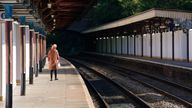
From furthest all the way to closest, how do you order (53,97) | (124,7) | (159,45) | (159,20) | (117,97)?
(124,7), (159,45), (159,20), (117,97), (53,97)

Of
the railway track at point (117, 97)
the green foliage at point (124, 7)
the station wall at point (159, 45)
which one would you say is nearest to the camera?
the railway track at point (117, 97)

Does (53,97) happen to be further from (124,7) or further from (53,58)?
(124,7)

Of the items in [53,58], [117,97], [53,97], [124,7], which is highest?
[124,7]

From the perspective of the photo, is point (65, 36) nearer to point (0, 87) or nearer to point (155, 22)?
point (155, 22)

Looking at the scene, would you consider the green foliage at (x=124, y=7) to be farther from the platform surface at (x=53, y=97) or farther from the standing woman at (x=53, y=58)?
the platform surface at (x=53, y=97)

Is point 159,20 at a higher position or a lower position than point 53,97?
higher

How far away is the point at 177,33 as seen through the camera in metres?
42.1

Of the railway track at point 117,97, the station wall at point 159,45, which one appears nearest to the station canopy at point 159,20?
the station wall at point 159,45

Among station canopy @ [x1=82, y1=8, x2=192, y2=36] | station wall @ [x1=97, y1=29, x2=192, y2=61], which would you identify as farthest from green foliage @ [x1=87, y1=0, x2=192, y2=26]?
station canopy @ [x1=82, y1=8, x2=192, y2=36]

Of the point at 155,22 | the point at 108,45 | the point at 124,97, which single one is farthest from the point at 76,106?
the point at 108,45

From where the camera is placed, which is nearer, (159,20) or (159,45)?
(159,20)

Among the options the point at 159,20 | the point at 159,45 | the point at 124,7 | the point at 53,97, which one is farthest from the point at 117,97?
the point at 124,7

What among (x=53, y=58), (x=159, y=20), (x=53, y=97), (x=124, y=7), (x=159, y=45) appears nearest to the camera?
(x=53, y=97)

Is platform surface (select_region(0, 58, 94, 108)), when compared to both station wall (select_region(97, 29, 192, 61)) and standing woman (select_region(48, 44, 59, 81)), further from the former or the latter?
station wall (select_region(97, 29, 192, 61))
